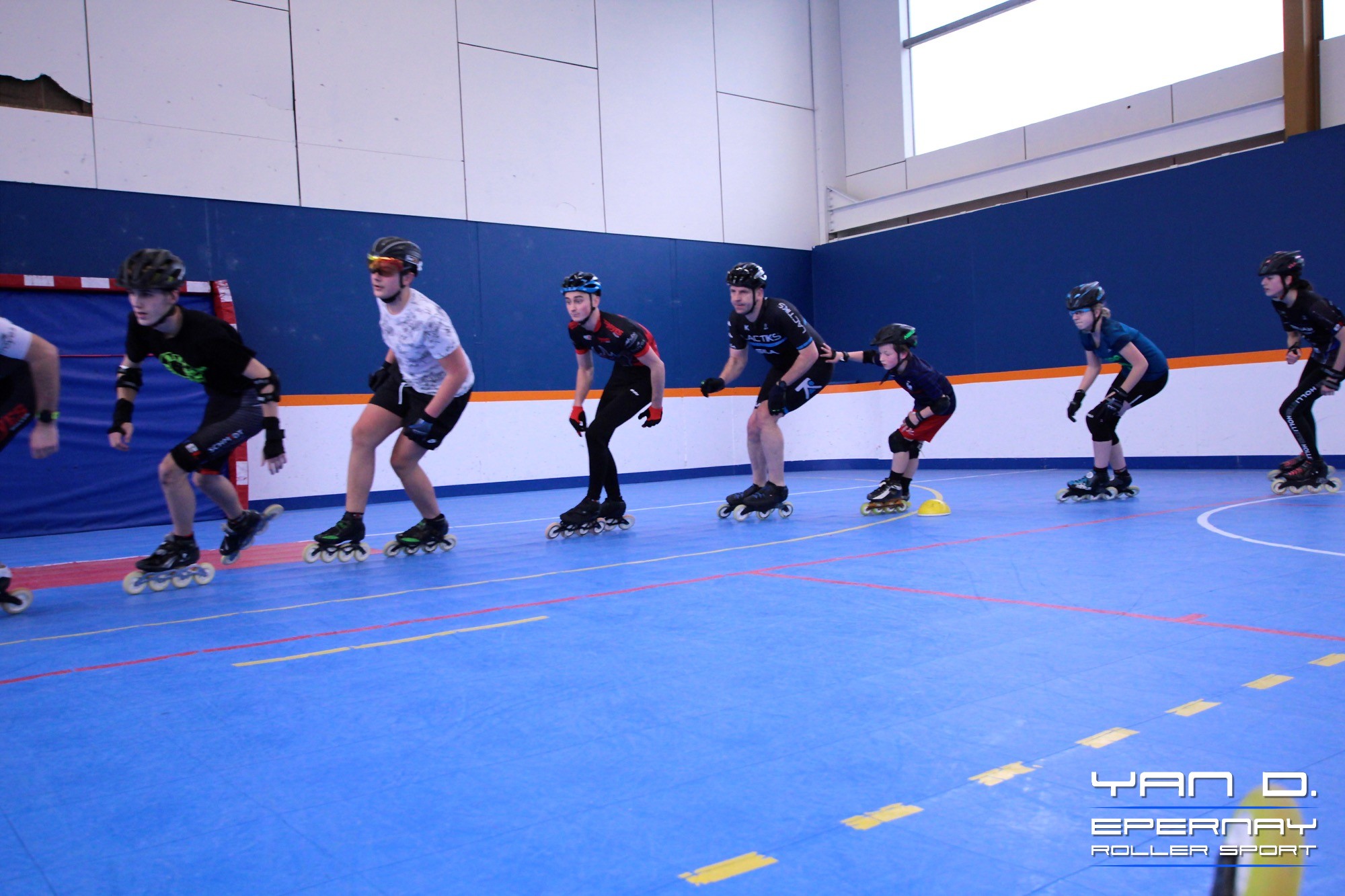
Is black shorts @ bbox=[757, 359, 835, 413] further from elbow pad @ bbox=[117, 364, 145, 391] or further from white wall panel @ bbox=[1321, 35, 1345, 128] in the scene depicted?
white wall panel @ bbox=[1321, 35, 1345, 128]

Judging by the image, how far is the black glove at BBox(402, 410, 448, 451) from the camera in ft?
Answer: 21.4

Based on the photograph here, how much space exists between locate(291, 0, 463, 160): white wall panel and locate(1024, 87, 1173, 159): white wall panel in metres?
8.50

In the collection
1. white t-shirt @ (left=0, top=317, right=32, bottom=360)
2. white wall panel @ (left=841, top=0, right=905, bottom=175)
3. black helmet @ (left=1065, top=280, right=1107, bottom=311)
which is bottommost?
white t-shirt @ (left=0, top=317, right=32, bottom=360)

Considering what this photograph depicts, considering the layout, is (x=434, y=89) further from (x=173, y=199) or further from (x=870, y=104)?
(x=870, y=104)

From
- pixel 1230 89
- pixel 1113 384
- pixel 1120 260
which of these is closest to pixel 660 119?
pixel 1120 260

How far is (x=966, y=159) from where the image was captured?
15383 millimetres

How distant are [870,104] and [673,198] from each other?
13.9 feet

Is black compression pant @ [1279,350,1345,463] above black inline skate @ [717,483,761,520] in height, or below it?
above

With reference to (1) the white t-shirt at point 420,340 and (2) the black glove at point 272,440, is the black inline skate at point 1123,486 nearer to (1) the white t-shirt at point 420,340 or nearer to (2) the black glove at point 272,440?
(1) the white t-shirt at point 420,340

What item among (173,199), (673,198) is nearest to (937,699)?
(173,199)

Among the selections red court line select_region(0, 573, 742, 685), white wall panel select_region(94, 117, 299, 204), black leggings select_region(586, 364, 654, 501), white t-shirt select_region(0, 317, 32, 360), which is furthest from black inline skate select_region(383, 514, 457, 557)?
white wall panel select_region(94, 117, 299, 204)

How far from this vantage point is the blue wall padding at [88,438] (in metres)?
10.0

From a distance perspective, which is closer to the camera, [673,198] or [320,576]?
[320,576]

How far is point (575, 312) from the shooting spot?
757 centimetres
